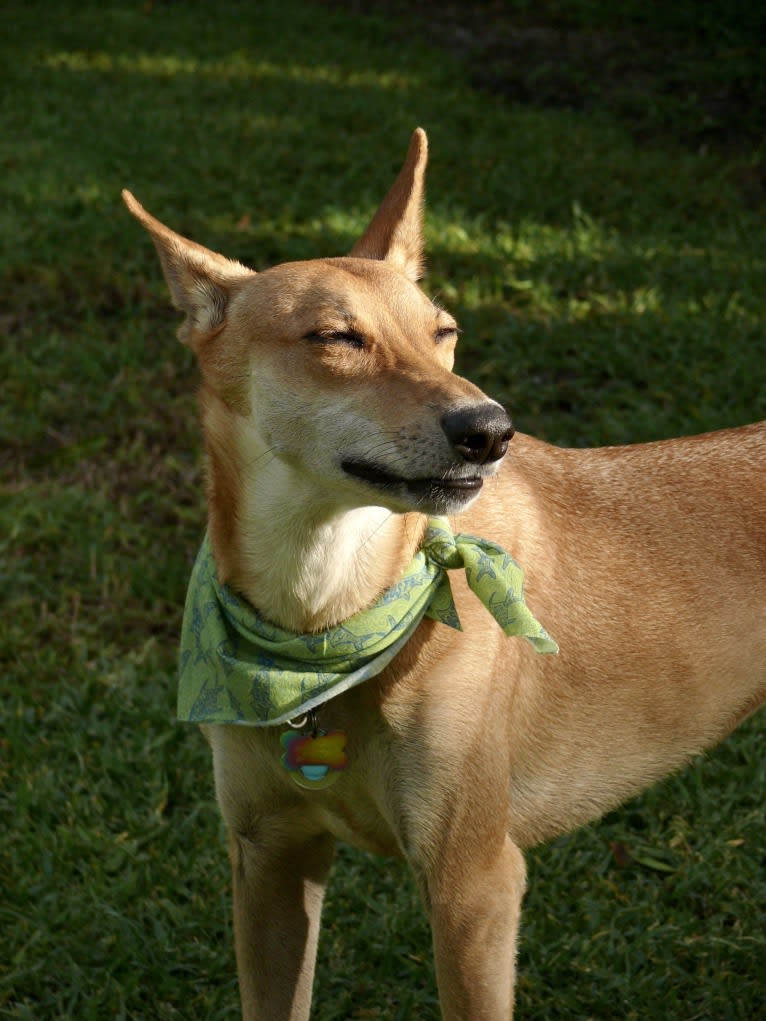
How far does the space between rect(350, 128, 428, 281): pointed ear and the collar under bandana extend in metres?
0.76

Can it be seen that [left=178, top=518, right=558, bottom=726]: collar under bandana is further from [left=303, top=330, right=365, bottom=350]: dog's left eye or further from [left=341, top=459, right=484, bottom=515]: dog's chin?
[left=303, top=330, right=365, bottom=350]: dog's left eye

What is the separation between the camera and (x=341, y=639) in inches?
114

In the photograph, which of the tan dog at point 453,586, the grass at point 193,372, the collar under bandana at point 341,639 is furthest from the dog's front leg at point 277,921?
the collar under bandana at point 341,639

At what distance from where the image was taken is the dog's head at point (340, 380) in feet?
8.65

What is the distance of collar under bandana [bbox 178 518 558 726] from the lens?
2865 millimetres

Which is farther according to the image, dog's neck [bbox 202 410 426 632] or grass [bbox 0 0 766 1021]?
grass [bbox 0 0 766 1021]

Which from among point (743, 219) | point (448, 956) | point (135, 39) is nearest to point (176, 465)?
point (448, 956)

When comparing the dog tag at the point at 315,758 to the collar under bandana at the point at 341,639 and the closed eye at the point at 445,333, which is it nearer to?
the collar under bandana at the point at 341,639

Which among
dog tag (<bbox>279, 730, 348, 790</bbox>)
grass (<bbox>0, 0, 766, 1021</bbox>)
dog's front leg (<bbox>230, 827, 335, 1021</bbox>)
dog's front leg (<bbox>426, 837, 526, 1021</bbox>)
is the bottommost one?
grass (<bbox>0, 0, 766, 1021</bbox>)

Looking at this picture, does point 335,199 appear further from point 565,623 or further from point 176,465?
point 565,623

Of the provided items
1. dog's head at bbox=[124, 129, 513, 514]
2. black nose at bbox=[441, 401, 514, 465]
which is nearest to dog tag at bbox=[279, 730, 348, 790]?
dog's head at bbox=[124, 129, 513, 514]

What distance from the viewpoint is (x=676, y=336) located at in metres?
6.68

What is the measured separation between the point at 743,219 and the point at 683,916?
516 cm

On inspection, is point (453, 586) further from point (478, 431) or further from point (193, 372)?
point (193, 372)
